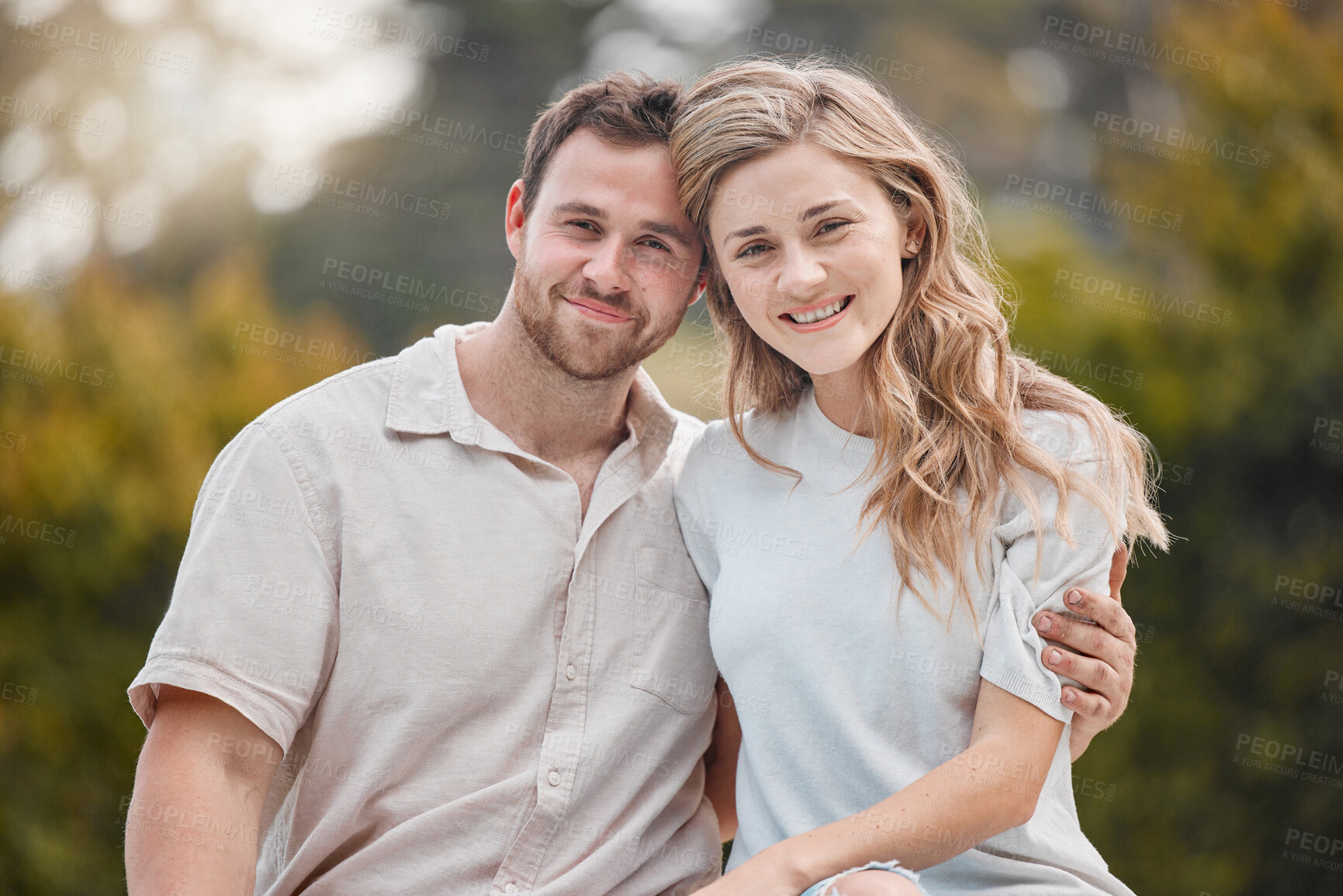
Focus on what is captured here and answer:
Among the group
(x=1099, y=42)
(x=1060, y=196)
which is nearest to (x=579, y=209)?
(x=1060, y=196)

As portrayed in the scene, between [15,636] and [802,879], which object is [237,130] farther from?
[802,879]

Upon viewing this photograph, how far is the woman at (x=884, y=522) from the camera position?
2023mm

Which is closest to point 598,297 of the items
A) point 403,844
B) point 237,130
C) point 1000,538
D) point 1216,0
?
point 1000,538

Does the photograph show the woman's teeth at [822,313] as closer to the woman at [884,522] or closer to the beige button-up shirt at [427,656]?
the woman at [884,522]

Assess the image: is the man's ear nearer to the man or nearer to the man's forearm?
the man

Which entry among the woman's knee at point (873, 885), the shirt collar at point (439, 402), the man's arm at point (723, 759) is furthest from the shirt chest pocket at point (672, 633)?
the woman's knee at point (873, 885)

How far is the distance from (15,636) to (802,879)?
2.67m

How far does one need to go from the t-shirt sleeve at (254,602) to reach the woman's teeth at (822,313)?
3.23 ft

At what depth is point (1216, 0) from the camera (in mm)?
4785

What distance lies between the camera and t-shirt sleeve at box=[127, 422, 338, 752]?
2031 mm

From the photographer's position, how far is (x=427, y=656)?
2209 mm

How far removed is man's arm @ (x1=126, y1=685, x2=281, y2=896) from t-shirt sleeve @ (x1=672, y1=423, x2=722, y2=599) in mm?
924

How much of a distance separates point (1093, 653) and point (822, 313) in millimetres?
798

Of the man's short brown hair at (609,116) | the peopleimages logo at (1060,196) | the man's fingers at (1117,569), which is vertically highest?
the peopleimages logo at (1060,196)
